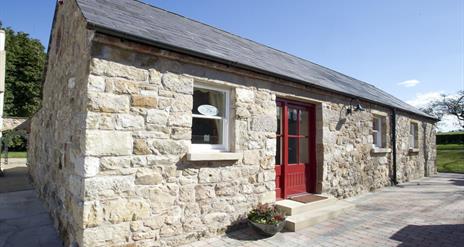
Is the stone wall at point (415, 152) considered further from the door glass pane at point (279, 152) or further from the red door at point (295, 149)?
the door glass pane at point (279, 152)

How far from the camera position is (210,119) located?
525cm

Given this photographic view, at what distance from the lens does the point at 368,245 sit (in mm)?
4539

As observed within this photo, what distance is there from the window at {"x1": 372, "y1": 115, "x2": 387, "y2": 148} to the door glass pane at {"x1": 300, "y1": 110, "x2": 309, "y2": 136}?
425 centimetres

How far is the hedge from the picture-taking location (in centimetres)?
3653

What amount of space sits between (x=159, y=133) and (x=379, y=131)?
29.8 ft

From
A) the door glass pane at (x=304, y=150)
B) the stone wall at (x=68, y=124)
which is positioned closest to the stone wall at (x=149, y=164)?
the stone wall at (x=68, y=124)

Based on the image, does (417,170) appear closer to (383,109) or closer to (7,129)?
(383,109)

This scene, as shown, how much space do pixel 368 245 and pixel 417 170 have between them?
10.5 m

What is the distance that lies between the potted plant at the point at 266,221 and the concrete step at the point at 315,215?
0.79ft

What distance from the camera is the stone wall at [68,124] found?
12.8 ft

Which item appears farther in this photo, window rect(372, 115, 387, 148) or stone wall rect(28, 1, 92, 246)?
window rect(372, 115, 387, 148)

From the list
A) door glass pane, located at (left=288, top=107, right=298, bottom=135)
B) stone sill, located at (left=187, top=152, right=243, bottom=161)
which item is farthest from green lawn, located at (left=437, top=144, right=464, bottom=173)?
stone sill, located at (left=187, top=152, right=243, bottom=161)

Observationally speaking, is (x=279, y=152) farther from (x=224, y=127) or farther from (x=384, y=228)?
(x=384, y=228)

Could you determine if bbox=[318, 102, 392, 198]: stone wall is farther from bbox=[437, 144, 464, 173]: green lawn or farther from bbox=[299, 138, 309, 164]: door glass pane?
bbox=[437, 144, 464, 173]: green lawn
